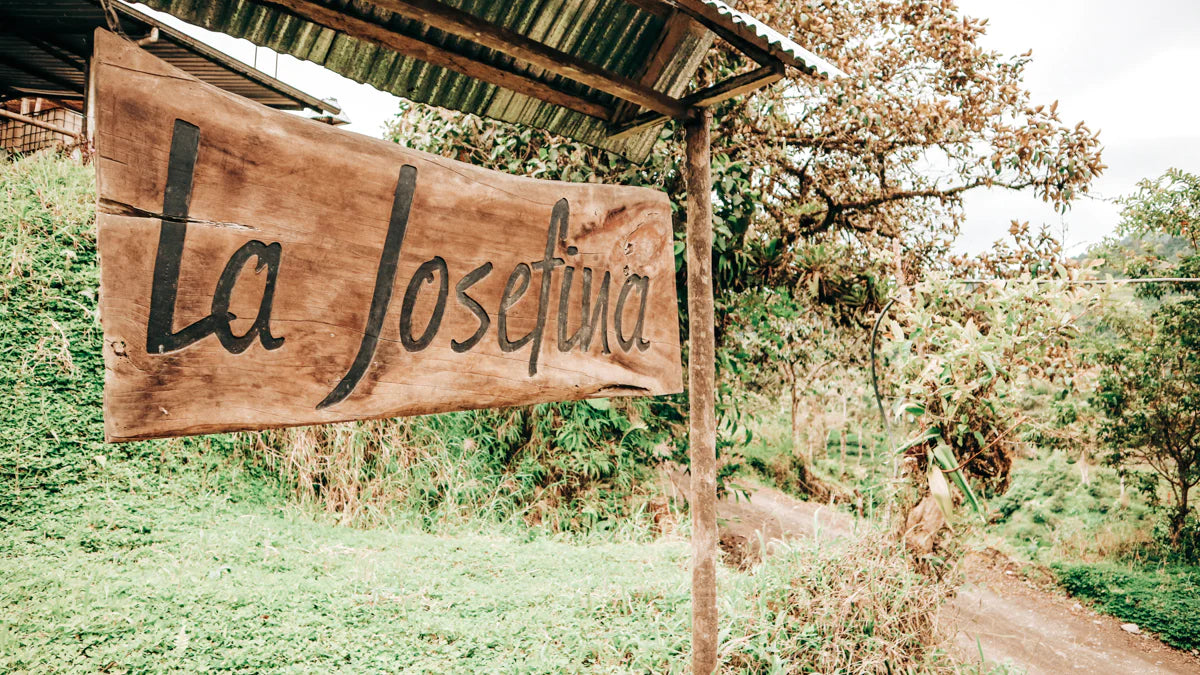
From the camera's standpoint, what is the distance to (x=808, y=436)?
11297 millimetres

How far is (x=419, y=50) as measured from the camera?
6.20 feet

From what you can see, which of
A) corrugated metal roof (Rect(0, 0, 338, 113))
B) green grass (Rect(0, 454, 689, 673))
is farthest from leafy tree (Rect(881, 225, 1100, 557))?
corrugated metal roof (Rect(0, 0, 338, 113))

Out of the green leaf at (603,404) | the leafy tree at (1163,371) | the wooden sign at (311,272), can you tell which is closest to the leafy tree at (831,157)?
the green leaf at (603,404)

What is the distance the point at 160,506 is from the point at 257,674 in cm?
205

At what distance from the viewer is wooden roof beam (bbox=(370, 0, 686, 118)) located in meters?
1.66

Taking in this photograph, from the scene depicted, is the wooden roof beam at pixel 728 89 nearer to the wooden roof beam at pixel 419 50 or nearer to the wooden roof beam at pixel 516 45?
the wooden roof beam at pixel 516 45

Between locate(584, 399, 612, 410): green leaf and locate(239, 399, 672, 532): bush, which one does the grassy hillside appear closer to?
locate(239, 399, 672, 532): bush

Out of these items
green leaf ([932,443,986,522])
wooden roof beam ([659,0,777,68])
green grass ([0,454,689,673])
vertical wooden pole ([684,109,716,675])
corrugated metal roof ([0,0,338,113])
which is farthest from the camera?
corrugated metal roof ([0,0,338,113])

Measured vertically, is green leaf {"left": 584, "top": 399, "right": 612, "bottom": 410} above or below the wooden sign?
below

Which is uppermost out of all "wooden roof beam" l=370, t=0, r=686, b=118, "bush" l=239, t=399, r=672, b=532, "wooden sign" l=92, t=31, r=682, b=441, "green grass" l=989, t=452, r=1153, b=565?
"wooden roof beam" l=370, t=0, r=686, b=118

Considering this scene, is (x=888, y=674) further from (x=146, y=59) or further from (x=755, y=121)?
(x=755, y=121)

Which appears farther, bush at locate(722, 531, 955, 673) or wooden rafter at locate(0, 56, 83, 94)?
wooden rafter at locate(0, 56, 83, 94)

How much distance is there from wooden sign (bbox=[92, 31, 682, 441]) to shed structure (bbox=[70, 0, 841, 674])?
1.43ft

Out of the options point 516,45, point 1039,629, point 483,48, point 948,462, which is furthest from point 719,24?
point 1039,629
